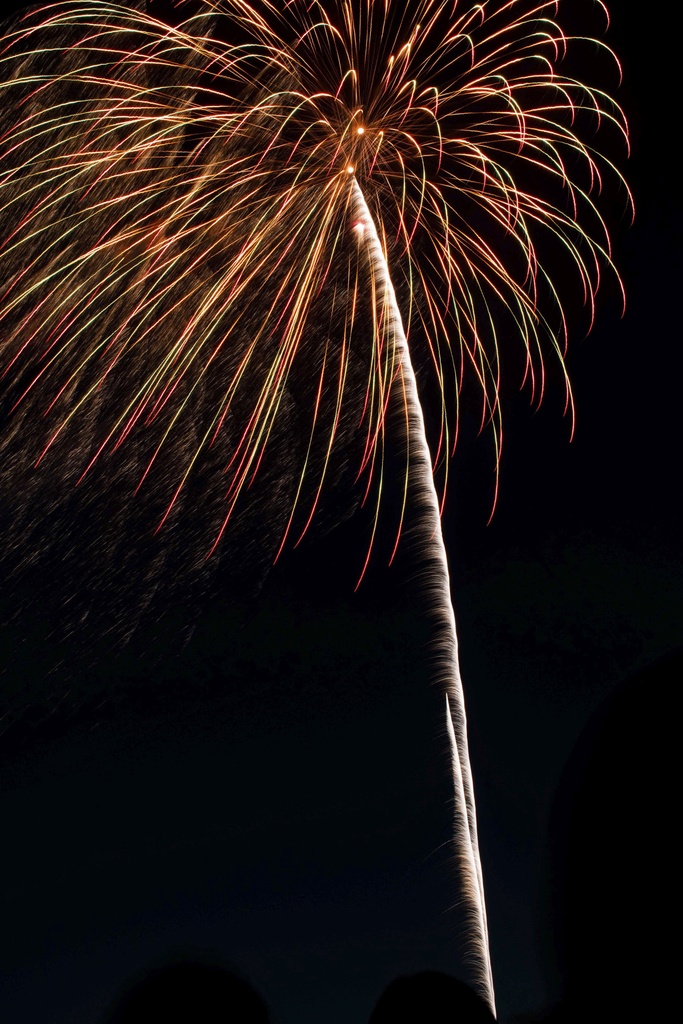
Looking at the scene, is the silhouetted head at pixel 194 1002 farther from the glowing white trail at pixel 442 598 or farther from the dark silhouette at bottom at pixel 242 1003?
the glowing white trail at pixel 442 598

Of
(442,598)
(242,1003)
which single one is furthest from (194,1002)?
(442,598)

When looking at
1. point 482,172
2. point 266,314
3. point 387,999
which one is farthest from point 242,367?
point 387,999

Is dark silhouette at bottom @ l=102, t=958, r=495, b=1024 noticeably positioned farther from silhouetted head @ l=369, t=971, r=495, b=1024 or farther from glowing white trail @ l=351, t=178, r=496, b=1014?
glowing white trail @ l=351, t=178, r=496, b=1014

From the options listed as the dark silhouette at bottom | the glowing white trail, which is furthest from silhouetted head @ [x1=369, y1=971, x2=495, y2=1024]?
the glowing white trail

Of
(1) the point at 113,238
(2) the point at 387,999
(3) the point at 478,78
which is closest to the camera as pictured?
(2) the point at 387,999

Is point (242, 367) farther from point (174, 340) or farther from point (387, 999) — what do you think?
point (387, 999)

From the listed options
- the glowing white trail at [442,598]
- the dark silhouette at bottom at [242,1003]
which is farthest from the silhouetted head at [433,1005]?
the glowing white trail at [442,598]
